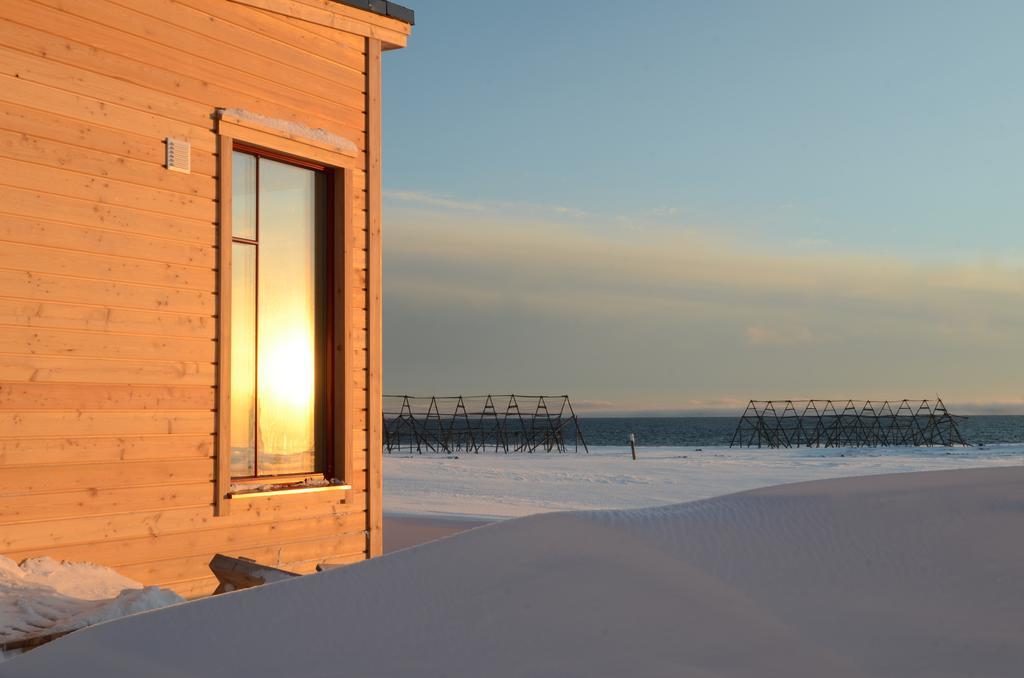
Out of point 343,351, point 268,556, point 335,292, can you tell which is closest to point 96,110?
point 335,292

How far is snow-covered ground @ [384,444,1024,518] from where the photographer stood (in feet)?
56.0

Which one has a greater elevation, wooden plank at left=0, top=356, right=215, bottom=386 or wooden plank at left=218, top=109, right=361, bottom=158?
wooden plank at left=218, top=109, right=361, bottom=158

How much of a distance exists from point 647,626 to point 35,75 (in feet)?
17.0

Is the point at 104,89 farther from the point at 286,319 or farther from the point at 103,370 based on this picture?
the point at 286,319

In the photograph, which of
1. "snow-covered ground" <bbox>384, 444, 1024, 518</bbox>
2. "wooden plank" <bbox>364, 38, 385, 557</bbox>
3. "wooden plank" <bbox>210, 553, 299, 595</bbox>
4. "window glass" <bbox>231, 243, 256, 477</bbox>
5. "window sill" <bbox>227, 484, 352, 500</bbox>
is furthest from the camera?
"snow-covered ground" <bbox>384, 444, 1024, 518</bbox>

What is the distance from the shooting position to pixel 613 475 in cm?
2344

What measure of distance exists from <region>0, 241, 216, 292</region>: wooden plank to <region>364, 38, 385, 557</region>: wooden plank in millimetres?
1499

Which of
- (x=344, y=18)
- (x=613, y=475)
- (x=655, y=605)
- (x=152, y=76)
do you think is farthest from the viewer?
(x=613, y=475)

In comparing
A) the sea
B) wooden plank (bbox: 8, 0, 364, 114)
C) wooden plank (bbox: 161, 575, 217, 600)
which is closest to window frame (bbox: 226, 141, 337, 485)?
wooden plank (bbox: 8, 0, 364, 114)

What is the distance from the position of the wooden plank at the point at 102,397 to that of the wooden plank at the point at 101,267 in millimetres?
658

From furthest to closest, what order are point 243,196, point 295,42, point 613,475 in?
point 613,475 → point 295,42 → point 243,196

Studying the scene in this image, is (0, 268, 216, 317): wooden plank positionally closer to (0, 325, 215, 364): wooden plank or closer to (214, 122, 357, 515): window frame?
(0, 325, 215, 364): wooden plank

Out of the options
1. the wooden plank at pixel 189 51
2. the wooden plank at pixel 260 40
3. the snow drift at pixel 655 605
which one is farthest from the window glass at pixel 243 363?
the snow drift at pixel 655 605

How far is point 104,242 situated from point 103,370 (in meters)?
0.78
